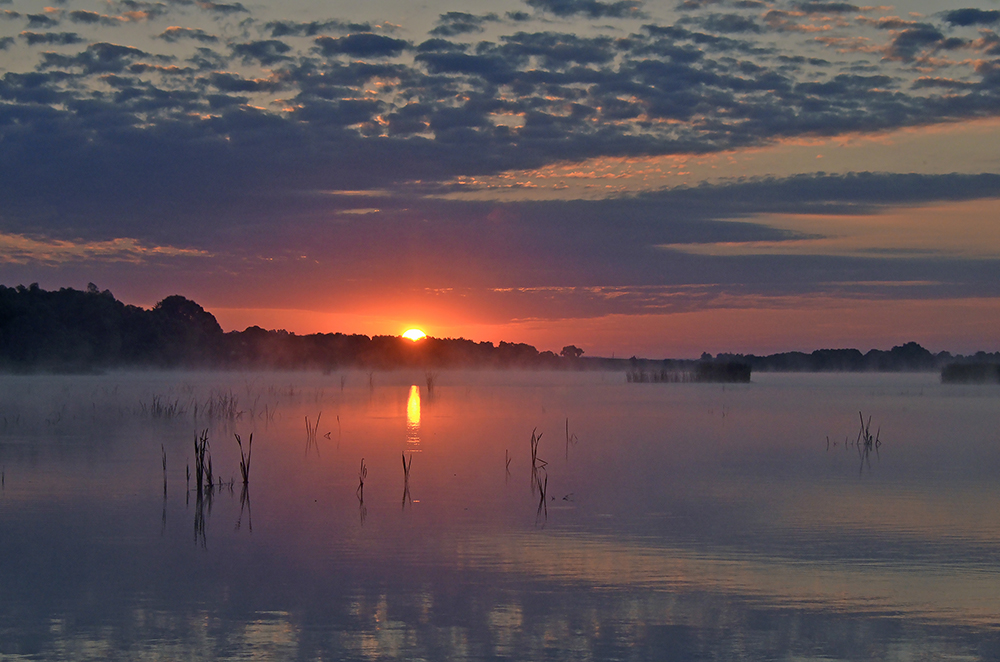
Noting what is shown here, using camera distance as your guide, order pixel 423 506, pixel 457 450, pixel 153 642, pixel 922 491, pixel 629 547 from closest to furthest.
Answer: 1. pixel 153 642
2. pixel 629 547
3. pixel 423 506
4. pixel 922 491
5. pixel 457 450

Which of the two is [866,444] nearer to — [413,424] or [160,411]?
[413,424]

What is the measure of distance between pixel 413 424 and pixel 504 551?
56.8 ft

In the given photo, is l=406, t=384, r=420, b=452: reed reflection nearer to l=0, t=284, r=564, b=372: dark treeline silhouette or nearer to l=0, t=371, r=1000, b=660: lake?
l=0, t=371, r=1000, b=660: lake

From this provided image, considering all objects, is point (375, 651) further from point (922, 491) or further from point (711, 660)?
point (922, 491)

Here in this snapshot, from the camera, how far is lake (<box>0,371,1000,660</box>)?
7.23 metres

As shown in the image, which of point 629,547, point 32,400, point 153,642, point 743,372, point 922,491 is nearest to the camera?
point 153,642

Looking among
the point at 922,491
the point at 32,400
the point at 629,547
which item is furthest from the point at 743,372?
the point at 629,547

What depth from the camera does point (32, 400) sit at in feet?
122

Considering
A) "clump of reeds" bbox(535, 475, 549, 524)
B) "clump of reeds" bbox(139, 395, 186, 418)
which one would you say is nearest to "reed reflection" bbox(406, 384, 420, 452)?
"clump of reeds" bbox(535, 475, 549, 524)

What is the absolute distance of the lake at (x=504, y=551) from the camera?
7230 mm

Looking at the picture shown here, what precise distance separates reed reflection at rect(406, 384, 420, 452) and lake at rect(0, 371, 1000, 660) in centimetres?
30

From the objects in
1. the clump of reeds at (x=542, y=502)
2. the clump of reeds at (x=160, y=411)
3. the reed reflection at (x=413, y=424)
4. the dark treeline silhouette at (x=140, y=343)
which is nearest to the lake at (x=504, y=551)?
the clump of reeds at (x=542, y=502)

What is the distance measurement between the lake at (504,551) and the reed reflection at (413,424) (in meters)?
0.30

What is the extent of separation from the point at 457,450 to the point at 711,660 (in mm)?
13894
